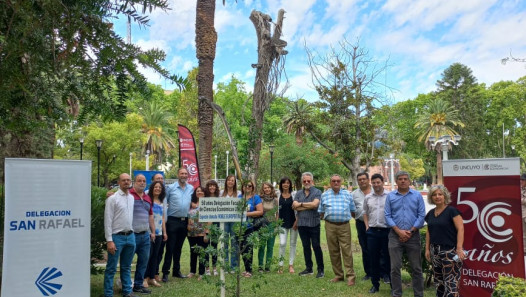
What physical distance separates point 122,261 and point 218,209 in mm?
1710

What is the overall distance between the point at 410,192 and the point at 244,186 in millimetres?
2525

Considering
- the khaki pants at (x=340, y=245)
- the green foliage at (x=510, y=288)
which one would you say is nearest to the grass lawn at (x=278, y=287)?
→ the khaki pants at (x=340, y=245)

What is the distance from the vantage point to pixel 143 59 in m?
1.55

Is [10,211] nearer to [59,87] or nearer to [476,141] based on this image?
[59,87]

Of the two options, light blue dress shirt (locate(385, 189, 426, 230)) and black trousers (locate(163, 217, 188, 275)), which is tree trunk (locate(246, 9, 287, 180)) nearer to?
black trousers (locate(163, 217, 188, 275))

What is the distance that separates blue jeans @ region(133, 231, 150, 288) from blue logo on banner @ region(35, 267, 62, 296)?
1.68 meters

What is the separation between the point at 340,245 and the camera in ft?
23.4

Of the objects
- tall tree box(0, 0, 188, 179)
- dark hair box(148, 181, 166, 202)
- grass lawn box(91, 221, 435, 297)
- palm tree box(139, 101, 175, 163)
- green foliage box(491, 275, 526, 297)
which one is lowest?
grass lawn box(91, 221, 435, 297)

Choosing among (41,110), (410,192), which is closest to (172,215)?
(410,192)

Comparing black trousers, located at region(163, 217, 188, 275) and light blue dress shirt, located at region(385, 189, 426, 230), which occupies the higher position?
light blue dress shirt, located at region(385, 189, 426, 230)

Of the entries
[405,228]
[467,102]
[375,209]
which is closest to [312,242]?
[375,209]

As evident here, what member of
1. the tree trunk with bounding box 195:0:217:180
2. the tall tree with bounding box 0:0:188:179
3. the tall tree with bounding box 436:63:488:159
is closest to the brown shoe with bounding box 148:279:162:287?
the tree trunk with bounding box 195:0:217:180

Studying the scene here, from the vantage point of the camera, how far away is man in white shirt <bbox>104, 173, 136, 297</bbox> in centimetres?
546

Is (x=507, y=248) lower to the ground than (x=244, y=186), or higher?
lower
